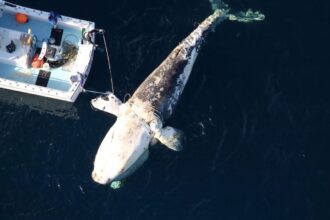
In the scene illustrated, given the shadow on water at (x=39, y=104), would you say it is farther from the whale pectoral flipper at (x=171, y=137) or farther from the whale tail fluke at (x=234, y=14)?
the whale tail fluke at (x=234, y=14)

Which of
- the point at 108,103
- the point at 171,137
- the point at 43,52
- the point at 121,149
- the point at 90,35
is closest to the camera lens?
the point at 121,149

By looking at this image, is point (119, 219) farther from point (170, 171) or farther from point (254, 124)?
point (254, 124)

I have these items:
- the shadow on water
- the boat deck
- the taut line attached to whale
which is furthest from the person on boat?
the shadow on water

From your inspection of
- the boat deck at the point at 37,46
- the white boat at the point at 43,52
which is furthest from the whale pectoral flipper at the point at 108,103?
the boat deck at the point at 37,46

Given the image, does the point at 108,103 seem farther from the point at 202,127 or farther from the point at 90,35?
the point at 202,127

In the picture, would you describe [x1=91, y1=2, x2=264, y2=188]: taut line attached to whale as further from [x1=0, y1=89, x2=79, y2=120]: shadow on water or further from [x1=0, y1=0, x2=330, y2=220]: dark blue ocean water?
[x1=0, y1=89, x2=79, y2=120]: shadow on water

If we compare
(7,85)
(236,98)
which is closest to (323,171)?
(236,98)

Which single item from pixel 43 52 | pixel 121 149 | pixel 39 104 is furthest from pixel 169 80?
pixel 39 104
